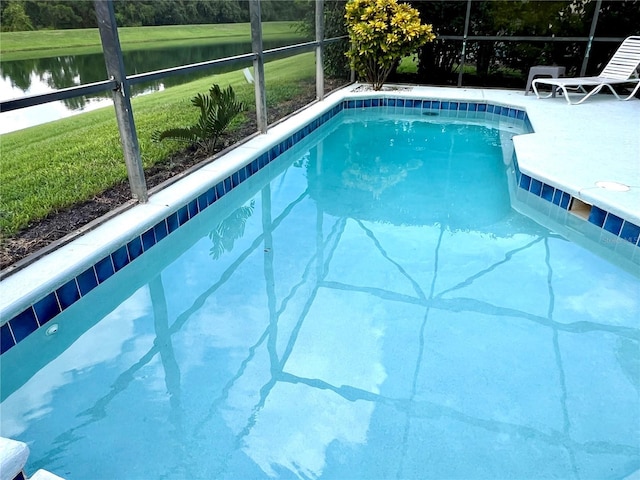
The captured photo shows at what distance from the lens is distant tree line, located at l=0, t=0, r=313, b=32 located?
330 centimetres

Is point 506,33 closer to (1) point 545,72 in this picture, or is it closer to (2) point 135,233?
(1) point 545,72

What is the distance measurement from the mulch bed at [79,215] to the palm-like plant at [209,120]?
0.16 metres

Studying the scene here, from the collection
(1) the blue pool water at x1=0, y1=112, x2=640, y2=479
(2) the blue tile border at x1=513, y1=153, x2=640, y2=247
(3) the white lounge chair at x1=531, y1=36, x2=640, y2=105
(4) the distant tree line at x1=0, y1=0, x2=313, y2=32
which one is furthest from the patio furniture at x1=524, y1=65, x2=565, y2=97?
(1) the blue pool water at x1=0, y1=112, x2=640, y2=479

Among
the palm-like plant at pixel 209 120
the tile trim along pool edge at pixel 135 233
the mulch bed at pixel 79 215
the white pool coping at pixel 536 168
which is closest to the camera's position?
the tile trim along pool edge at pixel 135 233

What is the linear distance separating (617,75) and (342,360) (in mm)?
7158

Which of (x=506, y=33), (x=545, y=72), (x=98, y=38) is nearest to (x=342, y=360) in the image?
(x=98, y=38)

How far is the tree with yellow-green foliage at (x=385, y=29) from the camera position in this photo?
698 cm

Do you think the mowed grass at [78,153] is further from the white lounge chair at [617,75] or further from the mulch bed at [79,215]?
the white lounge chair at [617,75]

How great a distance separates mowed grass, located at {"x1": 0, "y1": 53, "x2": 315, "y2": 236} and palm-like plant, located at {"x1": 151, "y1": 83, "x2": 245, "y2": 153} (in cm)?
29

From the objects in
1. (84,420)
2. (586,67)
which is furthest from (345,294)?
(586,67)

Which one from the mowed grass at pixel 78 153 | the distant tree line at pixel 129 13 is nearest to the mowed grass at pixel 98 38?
the distant tree line at pixel 129 13

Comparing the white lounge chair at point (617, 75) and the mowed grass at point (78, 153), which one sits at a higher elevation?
the white lounge chair at point (617, 75)

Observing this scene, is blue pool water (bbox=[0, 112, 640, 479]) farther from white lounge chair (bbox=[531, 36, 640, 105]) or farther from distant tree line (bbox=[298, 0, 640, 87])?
distant tree line (bbox=[298, 0, 640, 87])

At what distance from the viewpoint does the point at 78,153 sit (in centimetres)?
455
